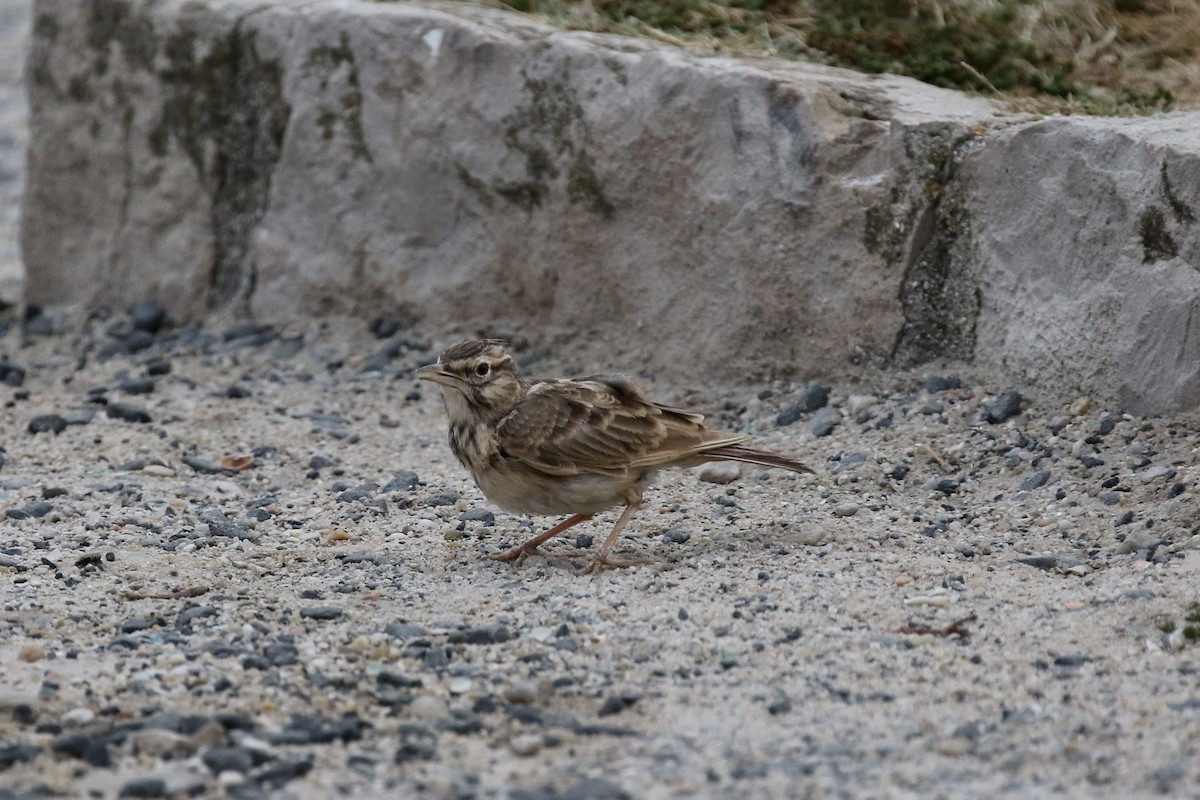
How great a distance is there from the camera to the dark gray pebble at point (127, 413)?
889 centimetres

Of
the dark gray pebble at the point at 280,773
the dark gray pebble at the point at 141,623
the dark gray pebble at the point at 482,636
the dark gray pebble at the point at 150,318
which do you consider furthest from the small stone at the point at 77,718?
the dark gray pebble at the point at 150,318

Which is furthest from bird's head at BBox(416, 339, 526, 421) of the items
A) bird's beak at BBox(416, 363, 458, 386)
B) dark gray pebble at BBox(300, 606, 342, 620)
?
dark gray pebble at BBox(300, 606, 342, 620)

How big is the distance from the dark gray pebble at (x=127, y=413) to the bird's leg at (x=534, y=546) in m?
2.90

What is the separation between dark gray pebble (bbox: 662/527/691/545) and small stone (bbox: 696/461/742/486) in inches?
32.0

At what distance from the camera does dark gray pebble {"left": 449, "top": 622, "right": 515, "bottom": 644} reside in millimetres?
5516

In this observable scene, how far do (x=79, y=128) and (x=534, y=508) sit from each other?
564 centimetres

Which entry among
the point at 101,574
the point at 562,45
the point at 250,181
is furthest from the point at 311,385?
the point at 101,574

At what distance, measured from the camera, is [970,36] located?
8.95 meters

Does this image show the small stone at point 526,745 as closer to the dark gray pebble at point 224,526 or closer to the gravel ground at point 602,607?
the gravel ground at point 602,607

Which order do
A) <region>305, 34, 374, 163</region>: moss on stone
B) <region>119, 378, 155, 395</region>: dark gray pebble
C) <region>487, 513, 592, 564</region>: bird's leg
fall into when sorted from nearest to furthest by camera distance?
<region>487, 513, 592, 564</region>: bird's leg < <region>119, 378, 155, 395</region>: dark gray pebble < <region>305, 34, 374, 163</region>: moss on stone

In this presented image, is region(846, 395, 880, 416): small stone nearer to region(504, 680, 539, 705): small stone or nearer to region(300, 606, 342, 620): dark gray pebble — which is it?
region(300, 606, 342, 620): dark gray pebble

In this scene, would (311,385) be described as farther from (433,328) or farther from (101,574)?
(101,574)

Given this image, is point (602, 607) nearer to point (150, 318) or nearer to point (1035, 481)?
point (1035, 481)

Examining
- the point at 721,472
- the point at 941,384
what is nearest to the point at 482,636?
the point at 721,472
